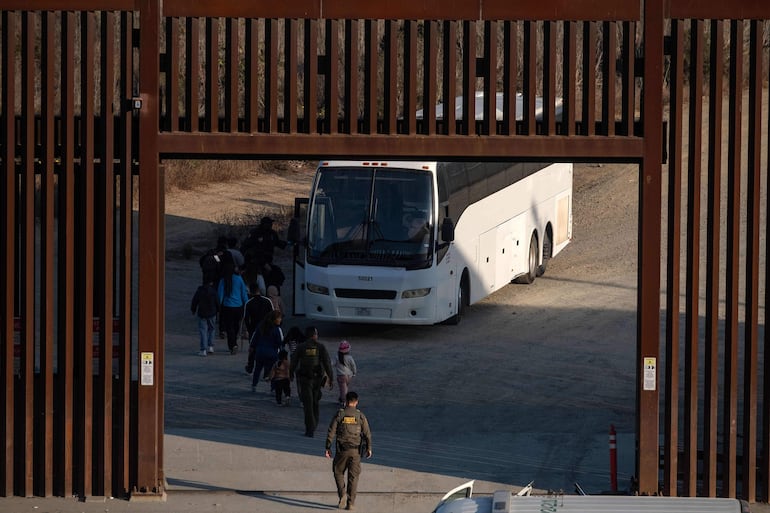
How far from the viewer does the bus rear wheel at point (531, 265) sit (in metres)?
28.4

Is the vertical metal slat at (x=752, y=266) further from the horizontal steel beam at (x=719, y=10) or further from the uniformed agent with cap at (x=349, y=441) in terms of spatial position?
the uniformed agent with cap at (x=349, y=441)

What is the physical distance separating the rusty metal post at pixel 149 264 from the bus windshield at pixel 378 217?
31.6ft

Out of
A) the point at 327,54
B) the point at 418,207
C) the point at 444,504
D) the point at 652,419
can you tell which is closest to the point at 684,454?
the point at 652,419

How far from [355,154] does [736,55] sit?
160 inches

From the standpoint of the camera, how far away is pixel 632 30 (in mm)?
13195

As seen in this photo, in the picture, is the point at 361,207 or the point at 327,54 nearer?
the point at 327,54

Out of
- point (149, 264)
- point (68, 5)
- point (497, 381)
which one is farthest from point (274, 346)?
point (68, 5)

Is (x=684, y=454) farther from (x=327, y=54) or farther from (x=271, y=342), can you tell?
(x=271, y=342)

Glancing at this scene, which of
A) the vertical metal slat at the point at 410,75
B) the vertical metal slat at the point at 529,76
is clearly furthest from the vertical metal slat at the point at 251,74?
the vertical metal slat at the point at 529,76

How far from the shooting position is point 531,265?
28625 mm

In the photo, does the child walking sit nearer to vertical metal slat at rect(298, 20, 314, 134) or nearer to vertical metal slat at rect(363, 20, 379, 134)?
vertical metal slat at rect(298, 20, 314, 134)

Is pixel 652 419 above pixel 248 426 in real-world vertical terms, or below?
above

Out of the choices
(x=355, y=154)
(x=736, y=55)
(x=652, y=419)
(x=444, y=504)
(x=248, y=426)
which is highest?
(x=736, y=55)

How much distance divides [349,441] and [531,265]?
15.7m
